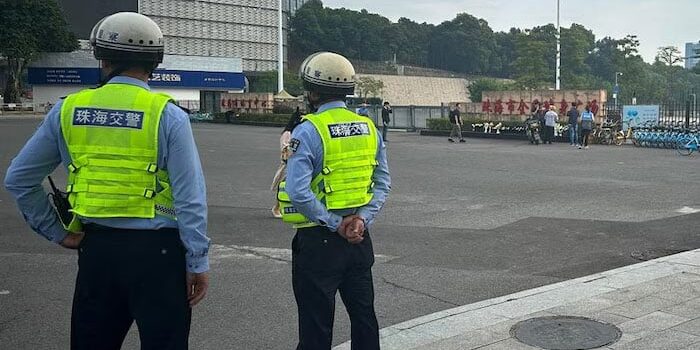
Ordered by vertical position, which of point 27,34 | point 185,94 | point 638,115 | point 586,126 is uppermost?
point 27,34

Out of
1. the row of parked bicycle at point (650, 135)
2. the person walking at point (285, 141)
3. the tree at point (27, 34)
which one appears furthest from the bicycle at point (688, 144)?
the tree at point (27, 34)

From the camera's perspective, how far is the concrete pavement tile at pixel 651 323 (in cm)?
464

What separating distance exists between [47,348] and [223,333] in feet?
3.80

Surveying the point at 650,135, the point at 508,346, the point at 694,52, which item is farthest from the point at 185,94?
the point at 508,346

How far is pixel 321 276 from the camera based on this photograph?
329 centimetres

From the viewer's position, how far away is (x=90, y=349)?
278 centimetres

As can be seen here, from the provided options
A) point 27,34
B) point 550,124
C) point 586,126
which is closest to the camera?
point 586,126

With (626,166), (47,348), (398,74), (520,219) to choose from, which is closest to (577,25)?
(398,74)

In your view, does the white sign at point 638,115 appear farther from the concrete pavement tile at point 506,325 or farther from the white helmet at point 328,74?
the white helmet at point 328,74

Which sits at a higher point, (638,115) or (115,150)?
(638,115)

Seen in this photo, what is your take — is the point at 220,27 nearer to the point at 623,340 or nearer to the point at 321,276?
the point at 623,340

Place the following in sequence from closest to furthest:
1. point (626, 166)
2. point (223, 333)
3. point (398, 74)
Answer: point (223, 333) → point (626, 166) → point (398, 74)

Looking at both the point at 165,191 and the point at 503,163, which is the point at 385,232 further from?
the point at 503,163

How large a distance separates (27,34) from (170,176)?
62380 millimetres
